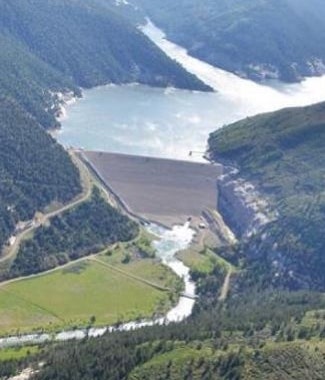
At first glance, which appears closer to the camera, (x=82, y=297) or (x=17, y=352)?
(x=17, y=352)

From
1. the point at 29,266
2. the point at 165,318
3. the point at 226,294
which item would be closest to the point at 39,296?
the point at 29,266

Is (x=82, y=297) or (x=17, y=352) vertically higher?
(x=82, y=297)

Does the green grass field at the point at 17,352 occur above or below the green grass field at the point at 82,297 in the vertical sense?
below

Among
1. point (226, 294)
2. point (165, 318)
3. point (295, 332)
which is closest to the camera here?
point (295, 332)

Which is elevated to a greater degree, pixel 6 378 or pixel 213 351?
pixel 213 351

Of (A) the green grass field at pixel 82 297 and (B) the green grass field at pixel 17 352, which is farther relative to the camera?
(A) the green grass field at pixel 82 297

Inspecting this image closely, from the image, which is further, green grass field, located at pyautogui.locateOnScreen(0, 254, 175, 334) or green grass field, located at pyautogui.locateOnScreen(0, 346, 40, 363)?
green grass field, located at pyautogui.locateOnScreen(0, 254, 175, 334)

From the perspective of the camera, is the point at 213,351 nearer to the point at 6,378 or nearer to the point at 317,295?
the point at 6,378

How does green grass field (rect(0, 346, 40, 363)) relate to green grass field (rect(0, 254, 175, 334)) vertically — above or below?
below
